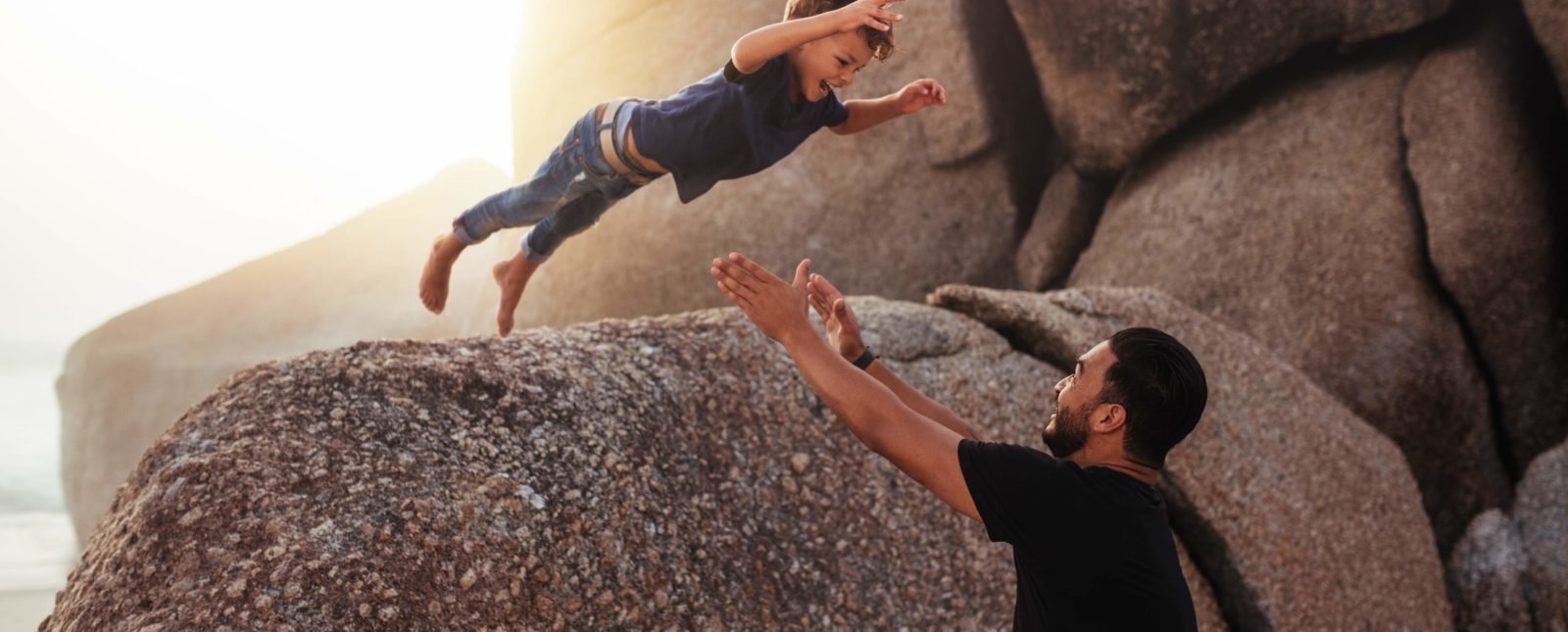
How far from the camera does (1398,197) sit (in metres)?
7.27

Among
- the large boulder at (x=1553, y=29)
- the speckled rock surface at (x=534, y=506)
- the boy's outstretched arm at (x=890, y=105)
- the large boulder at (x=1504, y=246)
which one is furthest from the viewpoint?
the large boulder at (x=1504, y=246)

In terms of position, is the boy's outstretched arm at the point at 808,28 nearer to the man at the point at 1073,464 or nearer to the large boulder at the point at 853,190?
the man at the point at 1073,464

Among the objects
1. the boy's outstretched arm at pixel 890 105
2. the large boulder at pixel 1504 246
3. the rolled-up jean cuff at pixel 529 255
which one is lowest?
the large boulder at pixel 1504 246

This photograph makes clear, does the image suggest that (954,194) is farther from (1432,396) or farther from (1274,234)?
(1432,396)

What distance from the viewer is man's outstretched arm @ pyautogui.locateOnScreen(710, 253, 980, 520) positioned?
2146 millimetres

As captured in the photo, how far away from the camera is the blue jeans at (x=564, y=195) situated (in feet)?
9.84

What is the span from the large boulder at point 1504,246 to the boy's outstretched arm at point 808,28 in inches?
248

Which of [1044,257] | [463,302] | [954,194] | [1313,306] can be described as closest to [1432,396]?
[1313,306]

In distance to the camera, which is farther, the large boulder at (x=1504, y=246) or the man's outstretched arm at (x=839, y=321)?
the large boulder at (x=1504, y=246)

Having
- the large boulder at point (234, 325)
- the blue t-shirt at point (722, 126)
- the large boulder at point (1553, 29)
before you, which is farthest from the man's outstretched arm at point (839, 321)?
the large boulder at point (234, 325)

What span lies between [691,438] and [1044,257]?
5727 millimetres

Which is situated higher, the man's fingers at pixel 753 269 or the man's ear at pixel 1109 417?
the man's fingers at pixel 753 269

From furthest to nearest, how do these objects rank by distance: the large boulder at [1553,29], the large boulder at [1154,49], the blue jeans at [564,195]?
the large boulder at [1154,49]
the large boulder at [1553,29]
the blue jeans at [564,195]

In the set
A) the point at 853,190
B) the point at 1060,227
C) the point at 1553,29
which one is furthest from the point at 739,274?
the point at 1553,29
